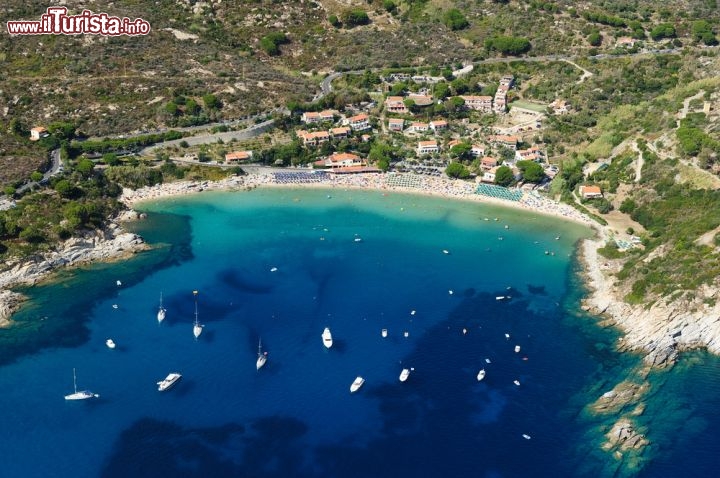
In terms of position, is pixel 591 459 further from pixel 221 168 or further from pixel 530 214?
pixel 221 168

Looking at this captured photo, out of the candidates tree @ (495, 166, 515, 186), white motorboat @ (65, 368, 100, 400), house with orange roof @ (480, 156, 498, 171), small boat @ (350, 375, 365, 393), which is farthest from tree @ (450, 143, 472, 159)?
white motorboat @ (65, 368, 100, 400)

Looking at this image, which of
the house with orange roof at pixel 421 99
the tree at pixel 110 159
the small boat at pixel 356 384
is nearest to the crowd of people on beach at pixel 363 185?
the tree at pixel 110 159

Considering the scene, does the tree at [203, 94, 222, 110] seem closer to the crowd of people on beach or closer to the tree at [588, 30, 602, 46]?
the crowd of people on beach

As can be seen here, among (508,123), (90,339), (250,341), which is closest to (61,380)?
(90,339)

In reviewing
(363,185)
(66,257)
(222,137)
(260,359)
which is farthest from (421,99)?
(260,359)

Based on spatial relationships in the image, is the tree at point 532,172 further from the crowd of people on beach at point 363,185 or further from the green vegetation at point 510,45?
the green vegetation at point 510,45
